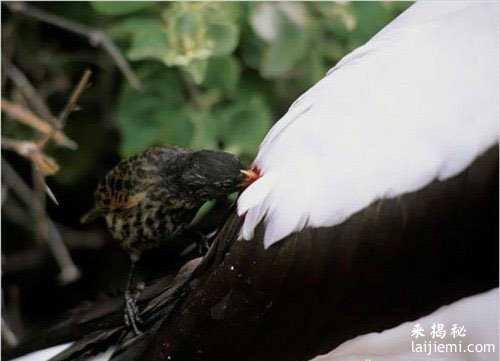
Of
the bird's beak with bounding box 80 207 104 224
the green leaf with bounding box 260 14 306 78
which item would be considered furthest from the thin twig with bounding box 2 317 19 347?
the green leaf with bounding box 260 14 306 78

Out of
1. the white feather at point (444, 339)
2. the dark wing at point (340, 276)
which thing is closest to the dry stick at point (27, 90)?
the dark wing at point (340, 276)

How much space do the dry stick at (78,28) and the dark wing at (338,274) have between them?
425 mm

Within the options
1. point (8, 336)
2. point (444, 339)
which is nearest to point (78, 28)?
point (8, 336)

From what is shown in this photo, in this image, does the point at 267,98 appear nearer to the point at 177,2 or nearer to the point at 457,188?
the point at 177,2

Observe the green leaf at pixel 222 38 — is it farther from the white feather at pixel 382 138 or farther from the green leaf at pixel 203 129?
the white feather at pixel 382 138

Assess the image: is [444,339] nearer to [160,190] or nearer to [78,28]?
[160,190]

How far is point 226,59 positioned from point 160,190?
0.23 metres

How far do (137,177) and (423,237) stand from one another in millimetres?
343

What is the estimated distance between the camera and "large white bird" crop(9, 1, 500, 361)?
1.00 meters

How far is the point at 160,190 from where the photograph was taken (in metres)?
1.11

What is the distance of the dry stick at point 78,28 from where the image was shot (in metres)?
1.35

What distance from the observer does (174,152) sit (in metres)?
1.14

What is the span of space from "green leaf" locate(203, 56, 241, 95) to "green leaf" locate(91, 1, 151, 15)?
115 mm

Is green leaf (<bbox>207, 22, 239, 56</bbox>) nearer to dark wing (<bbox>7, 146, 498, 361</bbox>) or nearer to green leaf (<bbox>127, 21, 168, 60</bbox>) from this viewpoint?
green leaf (<bbox>127, 21, 168, 60</bbox>)
